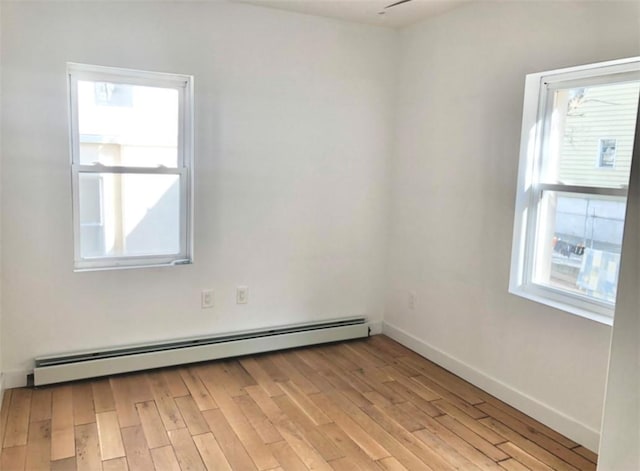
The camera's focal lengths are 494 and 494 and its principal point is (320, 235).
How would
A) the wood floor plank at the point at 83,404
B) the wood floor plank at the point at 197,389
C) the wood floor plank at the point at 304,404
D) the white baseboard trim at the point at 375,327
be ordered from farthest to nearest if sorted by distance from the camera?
the white baseboard trim at the point at 375,327 → the wood floor plank at the point at 197,389 → the wood floor plank at the point at 304,404 → the wood floor plank at the point at 83,404

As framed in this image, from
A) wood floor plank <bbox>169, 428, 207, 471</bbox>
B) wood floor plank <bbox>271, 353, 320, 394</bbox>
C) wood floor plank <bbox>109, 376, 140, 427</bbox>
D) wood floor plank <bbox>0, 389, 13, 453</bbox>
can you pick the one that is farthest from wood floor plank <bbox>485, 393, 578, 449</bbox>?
wood floor plank <bbox>0, 389, 13, 453</bbox>

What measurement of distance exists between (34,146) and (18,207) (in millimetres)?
368

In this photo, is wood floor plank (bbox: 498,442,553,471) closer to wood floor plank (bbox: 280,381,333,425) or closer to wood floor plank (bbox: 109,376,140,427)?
wood floor plank (bbox: 280,381,333,425)

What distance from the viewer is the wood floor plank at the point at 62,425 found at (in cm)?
235

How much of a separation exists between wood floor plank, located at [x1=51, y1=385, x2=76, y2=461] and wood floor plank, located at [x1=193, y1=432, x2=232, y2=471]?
59 cm

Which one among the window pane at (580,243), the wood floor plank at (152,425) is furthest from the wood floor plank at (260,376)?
the window pane at (580,243)

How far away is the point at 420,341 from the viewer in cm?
374

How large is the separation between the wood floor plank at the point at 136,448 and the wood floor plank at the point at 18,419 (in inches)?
18.6

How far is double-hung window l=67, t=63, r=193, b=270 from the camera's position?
3080 mm

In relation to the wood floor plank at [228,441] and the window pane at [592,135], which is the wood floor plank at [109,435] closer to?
the wood floor plank at [228,441]

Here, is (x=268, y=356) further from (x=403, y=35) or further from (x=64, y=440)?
(x=403, y=35)

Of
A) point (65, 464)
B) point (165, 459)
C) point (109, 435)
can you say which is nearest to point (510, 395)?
point (165, 459)

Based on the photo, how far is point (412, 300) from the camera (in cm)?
384

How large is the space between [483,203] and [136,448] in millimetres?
2422
